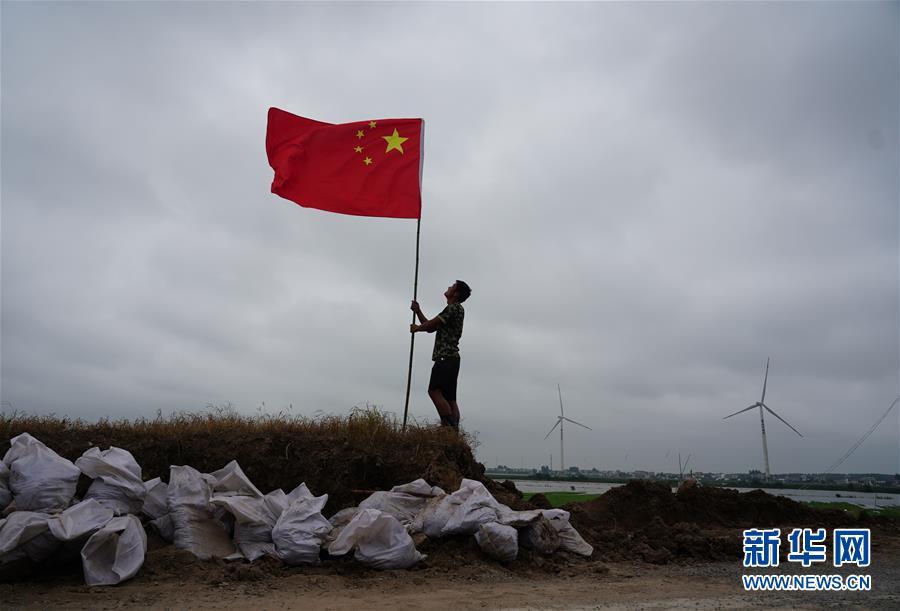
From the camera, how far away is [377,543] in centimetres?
533

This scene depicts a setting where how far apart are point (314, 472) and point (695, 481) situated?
5.47 m

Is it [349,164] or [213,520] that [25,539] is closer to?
[213,520]

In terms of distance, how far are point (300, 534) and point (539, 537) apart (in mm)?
2199

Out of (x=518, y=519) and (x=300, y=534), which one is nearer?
(x=300, y=534)

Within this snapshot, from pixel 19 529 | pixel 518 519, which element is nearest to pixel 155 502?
pixel 19 529

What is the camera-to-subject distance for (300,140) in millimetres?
9516

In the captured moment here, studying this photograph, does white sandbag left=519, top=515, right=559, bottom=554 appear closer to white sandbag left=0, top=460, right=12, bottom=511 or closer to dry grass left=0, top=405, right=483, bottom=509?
dry grass left=0, top=405, right=483, bottom=509

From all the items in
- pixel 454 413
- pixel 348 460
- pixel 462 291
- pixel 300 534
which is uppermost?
pixel 462 291

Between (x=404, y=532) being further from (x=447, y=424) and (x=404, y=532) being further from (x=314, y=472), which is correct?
(x=447, y=424)

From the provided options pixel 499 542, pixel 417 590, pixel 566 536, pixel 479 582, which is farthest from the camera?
pixel 566 536

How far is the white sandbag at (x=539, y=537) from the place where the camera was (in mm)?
5840

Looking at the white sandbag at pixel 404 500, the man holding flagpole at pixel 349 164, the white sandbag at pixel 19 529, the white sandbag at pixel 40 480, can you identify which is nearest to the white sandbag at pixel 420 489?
the white sandbag at pixel 404 500

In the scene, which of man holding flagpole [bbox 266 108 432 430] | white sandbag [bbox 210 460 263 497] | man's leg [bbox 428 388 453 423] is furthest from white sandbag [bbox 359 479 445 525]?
man holding flagpole [bbox 266 108 432 430]

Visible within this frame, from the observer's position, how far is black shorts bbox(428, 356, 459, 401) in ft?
26.5
